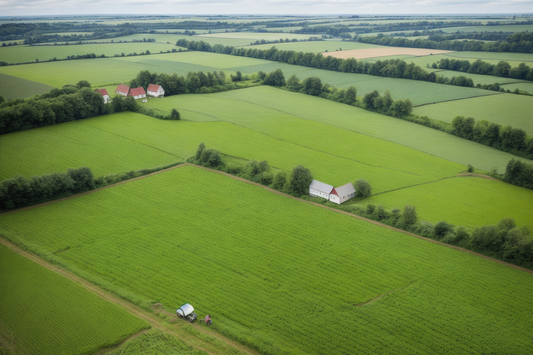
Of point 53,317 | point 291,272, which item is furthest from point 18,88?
point 291,272

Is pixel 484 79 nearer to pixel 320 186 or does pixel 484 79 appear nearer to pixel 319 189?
pixel 320 186

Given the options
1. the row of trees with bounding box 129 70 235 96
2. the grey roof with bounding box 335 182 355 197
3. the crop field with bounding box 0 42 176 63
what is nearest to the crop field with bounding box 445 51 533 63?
the row of trees with bounding box 129 70 235 96

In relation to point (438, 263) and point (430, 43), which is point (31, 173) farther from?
point (430, 43)

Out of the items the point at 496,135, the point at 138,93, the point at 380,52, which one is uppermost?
the point at 380,52

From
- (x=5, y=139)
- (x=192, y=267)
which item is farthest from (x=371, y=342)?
(x=5, y=139)

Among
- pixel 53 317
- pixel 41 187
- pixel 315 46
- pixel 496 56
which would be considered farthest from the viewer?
pixel 315 46

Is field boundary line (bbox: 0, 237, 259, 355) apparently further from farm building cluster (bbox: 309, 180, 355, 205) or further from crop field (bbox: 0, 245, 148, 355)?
farm building cluster (bbox: 309, 180, 355, 205)
